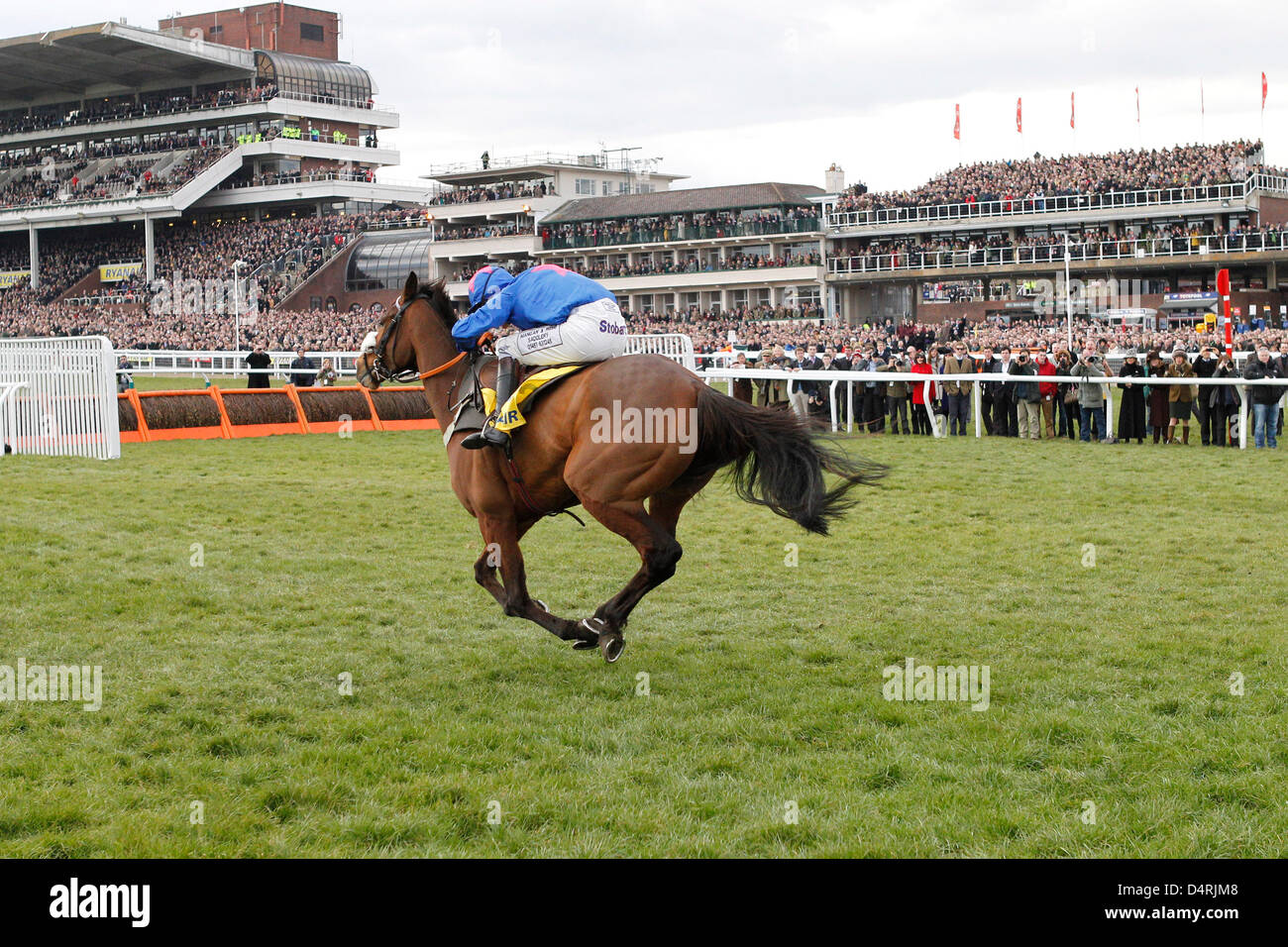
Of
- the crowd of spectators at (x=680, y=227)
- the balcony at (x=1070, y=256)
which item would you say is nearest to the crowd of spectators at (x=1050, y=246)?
the balcony at (x=1070, y=256)

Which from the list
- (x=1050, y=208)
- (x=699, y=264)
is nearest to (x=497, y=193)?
(x=699, y=264)

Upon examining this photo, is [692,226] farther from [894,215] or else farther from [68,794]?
[68,794]

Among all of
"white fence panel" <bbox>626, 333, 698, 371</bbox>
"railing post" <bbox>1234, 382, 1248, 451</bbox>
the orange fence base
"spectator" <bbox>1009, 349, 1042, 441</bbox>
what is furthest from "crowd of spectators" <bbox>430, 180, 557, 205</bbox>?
"railing post" <bbox>1234, 382, 1248, 451</bbox>

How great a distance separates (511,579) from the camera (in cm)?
659

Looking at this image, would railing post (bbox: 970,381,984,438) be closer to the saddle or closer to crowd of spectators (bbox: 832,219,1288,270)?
the saddle

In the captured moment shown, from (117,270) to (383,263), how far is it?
17654 millimetres

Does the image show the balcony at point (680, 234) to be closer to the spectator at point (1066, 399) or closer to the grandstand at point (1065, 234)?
the grandstand at point (1065, 234)

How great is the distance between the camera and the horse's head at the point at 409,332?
7.35 m

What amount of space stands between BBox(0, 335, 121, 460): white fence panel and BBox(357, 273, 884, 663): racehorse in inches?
405

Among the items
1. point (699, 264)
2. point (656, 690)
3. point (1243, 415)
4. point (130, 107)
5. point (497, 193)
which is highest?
point (130, 107)

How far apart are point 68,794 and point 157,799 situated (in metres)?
0.31

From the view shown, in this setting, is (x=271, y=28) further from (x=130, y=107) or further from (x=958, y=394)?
(x=958, y=394)

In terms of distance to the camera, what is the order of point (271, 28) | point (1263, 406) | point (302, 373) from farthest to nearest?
point (271, 28) < point (302, 373) < point (1263, 406)

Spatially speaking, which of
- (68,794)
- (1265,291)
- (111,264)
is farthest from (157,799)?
(111,264)
